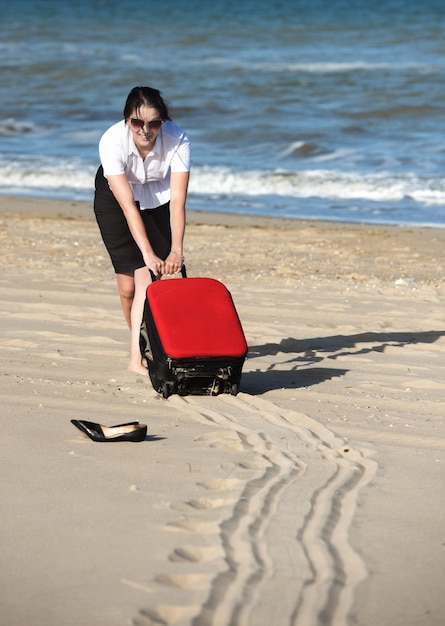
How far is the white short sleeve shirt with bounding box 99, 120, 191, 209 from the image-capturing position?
5152mm

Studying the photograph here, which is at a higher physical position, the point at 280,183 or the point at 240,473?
the point at 280,183

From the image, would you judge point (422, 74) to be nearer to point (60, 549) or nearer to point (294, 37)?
point (294, 37)

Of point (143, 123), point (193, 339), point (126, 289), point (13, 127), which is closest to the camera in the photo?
point (193, 339)

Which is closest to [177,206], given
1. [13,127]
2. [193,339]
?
[193,339]

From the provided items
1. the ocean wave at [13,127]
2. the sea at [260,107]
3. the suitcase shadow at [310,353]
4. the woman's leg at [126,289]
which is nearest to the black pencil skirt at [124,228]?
the woman's leg at [126,289]

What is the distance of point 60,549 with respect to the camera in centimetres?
323

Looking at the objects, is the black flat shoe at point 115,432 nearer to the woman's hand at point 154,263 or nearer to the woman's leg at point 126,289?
the woman's hand at point 154,263

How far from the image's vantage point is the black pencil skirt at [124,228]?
550 cm

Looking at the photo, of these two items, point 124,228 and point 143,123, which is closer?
point 143,123

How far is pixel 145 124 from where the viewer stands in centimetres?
504

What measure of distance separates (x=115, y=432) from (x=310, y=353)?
2.19 meters

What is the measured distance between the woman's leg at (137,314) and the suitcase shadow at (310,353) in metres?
0.57

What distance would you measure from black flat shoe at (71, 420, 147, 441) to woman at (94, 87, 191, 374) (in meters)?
1.07

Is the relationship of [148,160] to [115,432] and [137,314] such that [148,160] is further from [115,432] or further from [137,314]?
[115,432]
